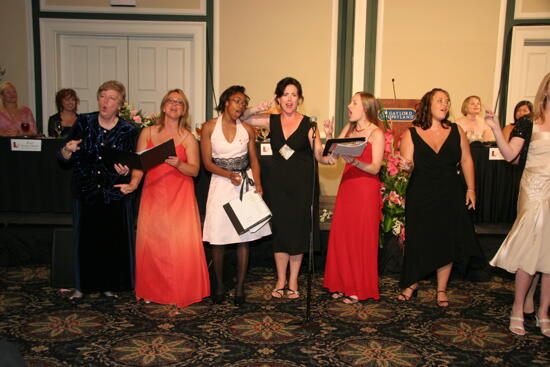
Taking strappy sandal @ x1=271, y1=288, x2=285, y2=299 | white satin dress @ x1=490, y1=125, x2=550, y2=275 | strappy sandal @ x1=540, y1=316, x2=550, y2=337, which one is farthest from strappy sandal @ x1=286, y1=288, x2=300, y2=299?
strappy sandal @ x1=540, y1=316, x2=550, y2=337

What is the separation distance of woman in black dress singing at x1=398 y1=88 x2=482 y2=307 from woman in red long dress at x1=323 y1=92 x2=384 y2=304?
0.25 m

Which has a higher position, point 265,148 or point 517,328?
point 265,148

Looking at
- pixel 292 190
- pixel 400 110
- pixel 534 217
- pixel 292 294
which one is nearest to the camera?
pixel 534 217

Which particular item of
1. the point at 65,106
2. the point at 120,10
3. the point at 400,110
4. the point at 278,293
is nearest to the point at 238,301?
the point at 278,293

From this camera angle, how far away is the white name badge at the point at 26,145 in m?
4.69

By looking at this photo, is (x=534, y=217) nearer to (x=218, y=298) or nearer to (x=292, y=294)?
(x=292, y=294)

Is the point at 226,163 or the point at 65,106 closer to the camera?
the point at 226,163

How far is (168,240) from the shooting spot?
3.70 m

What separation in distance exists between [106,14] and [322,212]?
15.5ft

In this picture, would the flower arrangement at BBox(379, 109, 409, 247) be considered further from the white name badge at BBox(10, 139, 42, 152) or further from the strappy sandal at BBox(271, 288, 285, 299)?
the white name badge at BBox(10, 139, 42, 152)

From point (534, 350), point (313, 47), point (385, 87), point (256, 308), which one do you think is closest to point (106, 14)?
point (313, 47)

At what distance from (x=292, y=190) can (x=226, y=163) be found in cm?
54

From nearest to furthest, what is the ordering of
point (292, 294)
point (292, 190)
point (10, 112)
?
point (292, 190) → point (292, 294) → point (10, 112)

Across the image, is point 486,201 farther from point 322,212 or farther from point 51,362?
point 51,362
